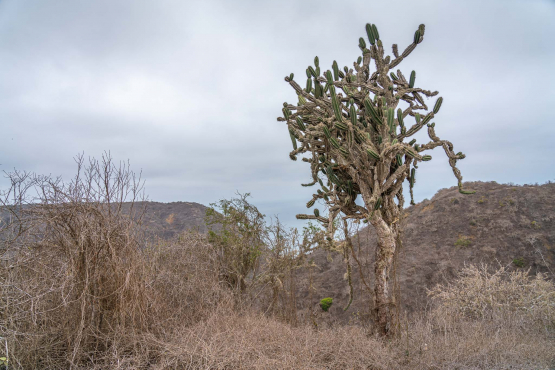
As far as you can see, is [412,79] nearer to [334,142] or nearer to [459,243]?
[334,142]

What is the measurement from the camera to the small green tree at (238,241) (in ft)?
30.3

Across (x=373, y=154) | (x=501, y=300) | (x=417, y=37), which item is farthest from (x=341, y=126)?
(x=501, y=300)

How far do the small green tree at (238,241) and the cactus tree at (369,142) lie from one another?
2.80 m

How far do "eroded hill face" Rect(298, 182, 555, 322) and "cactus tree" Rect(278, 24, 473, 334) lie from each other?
663cm

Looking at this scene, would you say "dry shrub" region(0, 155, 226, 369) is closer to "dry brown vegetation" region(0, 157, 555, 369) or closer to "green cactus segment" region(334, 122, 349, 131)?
"dry brown vegetation" region(0, 157, 555, 369)

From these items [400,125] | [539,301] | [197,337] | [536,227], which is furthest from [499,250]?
[197,337]

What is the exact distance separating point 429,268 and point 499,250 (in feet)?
10.7

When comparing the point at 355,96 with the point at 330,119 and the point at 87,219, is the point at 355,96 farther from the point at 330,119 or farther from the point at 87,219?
the point at 87,219

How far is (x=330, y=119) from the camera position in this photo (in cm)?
624

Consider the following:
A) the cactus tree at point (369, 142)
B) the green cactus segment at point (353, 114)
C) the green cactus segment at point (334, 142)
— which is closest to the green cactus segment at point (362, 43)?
the cactus tree at point (369, 142)

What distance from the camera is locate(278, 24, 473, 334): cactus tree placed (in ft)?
19.0

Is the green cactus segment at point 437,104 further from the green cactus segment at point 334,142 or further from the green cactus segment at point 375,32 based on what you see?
the green cactus segment at point 334,142

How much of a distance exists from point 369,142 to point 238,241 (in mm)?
4984

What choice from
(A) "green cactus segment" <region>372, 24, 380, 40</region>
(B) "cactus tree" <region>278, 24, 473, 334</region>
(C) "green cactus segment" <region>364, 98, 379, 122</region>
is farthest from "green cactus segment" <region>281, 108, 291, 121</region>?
(A) "green cactus segment" <region>372, 24, 380, 40</region>
